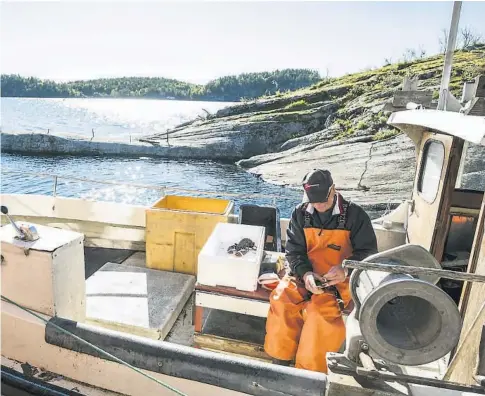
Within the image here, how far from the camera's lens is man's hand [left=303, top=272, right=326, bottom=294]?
114 inches

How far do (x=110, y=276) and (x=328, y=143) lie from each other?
113 ft

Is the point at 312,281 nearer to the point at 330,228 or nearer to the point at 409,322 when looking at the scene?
the point at 330,228

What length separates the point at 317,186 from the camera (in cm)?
301

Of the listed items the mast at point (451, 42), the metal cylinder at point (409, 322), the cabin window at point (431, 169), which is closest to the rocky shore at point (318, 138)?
the cabin window at point (431, 169)

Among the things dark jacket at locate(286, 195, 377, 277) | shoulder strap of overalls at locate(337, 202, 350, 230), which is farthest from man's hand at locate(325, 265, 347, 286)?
shoulder strap of overalls at locate(337, 202, 350, 230)

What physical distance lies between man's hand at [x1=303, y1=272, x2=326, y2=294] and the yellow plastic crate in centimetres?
191

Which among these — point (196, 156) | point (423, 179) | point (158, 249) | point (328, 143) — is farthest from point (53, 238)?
point (196, 156)

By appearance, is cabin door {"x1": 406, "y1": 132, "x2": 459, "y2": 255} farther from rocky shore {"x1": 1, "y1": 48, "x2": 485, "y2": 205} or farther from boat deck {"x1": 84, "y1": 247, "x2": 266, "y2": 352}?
rocky shore {"x1": 1, "y1": 48, "x2": 485, "y2": 205}

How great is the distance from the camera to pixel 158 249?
15.9 ft

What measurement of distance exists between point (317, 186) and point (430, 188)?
5.31ft

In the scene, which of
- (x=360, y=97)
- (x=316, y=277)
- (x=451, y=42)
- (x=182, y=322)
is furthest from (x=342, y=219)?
(x=360, y=97)

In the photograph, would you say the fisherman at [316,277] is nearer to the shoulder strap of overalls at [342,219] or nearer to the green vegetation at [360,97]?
the shoulder strap of overalls at [342,219]

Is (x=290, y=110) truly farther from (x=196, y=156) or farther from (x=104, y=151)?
(x=104, y=151)

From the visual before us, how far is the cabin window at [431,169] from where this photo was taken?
3.66m
